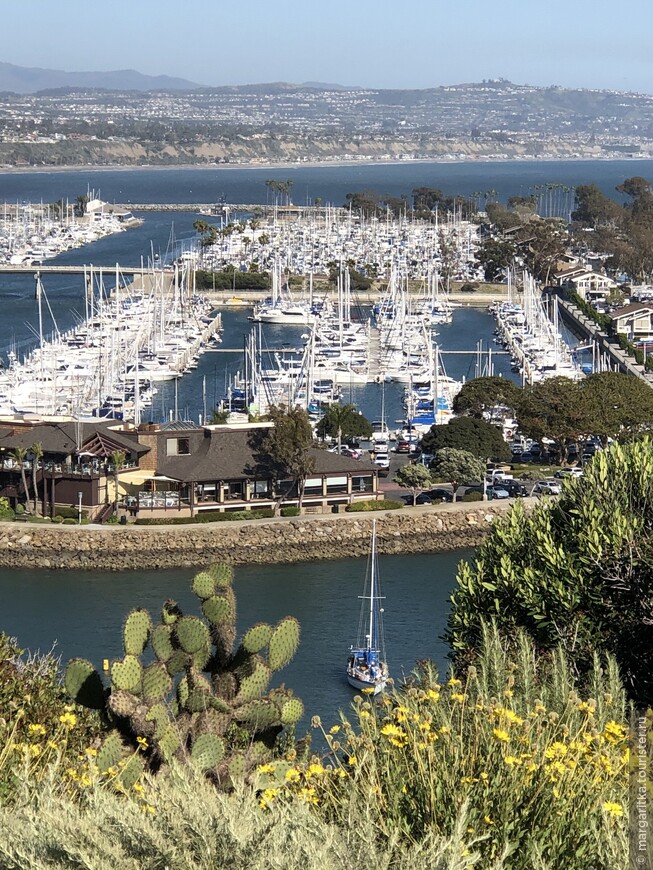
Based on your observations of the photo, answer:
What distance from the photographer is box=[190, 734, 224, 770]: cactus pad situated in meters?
7.45

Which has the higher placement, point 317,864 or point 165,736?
point 317,864

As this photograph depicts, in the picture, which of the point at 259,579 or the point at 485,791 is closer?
the point at 485,791

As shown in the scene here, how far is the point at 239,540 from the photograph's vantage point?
82.7 ft

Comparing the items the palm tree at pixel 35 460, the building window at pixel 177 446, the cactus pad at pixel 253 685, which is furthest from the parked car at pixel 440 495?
the cactus pad at pixel 253 685

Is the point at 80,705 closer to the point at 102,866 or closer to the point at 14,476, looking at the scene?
the point at 102,866

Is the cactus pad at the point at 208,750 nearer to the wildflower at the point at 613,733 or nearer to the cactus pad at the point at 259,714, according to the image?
the cactus pad at the point at 259,714

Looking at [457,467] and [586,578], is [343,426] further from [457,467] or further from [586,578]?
[586,578]

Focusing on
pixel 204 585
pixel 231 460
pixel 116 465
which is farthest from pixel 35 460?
pixel 204 585

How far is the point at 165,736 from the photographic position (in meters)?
7.55

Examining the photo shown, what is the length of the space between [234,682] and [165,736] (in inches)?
33.0

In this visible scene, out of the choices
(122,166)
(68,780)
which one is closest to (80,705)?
(68,780)

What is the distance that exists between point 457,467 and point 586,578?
49.7 feet

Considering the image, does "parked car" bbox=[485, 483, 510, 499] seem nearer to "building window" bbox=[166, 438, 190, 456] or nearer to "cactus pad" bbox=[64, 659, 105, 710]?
"building window" bbox=[166, 438, 190, 456]

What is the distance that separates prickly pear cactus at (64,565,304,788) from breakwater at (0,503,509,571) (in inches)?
618
